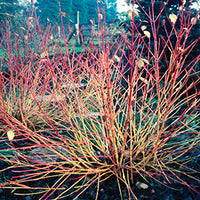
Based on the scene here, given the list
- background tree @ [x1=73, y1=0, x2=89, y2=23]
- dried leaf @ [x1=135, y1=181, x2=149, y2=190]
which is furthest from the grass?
background tree @ [x1=73, y1=0, x2=89, y2=23]

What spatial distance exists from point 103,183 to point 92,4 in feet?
117

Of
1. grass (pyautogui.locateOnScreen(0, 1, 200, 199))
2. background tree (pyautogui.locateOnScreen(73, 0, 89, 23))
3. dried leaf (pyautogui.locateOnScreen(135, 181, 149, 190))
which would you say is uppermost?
background tree (pyautogui.locateOnScreen(73, 0, 89, 23))

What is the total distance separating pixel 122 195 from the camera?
Answer: 4.33ft

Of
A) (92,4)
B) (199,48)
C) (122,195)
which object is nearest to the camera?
(122,195)

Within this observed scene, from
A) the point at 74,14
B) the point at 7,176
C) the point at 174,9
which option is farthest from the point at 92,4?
the point at 7,176

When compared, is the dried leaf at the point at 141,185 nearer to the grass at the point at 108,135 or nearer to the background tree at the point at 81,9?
the grass at the point at 108,135

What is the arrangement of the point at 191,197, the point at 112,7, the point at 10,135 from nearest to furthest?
the point at 10,135, the point at 191,197, the point at 112,7

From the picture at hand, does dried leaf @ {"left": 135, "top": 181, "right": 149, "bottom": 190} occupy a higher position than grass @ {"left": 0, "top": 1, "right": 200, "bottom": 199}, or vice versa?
grass @ {"left": 0, "top": 1, "right": 200, "bottom": 199}

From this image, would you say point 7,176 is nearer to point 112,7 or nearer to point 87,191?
point 87,191

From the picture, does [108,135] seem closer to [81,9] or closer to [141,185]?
[141,185]

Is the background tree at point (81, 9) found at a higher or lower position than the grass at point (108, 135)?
higher

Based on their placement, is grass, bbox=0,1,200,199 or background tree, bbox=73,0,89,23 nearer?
grass, bbox=0,1,200,199

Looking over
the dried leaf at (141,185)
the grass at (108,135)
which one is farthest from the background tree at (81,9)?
the dried leaf at (141,185)

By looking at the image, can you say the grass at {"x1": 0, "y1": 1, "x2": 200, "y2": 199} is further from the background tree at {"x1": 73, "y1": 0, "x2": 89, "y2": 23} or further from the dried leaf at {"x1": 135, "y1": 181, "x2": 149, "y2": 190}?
the background tree at {"x1": 73, "y1": 0, "x2": 89, "y2": 23}
